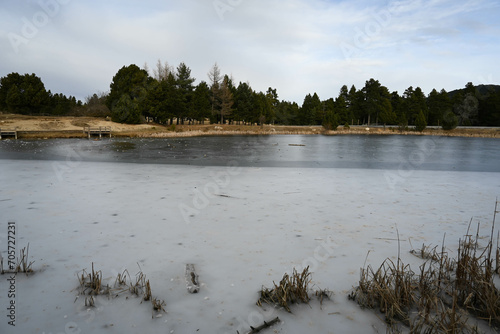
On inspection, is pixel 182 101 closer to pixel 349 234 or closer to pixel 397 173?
pixel 397 173

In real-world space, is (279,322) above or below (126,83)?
below

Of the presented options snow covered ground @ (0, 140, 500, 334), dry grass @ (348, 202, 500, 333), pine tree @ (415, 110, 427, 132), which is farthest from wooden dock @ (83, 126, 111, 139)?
pine tree @ (415, 110, 427, 132)

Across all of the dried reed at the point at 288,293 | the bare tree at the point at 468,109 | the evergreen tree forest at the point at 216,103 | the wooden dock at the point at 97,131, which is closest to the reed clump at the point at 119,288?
the dried reed at the point at 288,293

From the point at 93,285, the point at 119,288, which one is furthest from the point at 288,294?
the point at 93,285

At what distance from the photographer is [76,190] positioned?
739 centimetres

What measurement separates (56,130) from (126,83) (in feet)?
51.5

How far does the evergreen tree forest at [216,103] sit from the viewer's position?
157 feet

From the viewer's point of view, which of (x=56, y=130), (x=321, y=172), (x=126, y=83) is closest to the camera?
(x=321, y=172)

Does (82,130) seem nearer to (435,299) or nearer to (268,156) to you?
(268,156)

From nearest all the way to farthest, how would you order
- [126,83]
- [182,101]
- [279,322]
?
[279,322] < [126,83] < [182,101]

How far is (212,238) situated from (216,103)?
195 ft

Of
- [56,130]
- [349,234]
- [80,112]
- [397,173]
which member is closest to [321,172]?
[397,173]

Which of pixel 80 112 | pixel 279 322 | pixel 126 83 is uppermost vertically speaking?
pixel 126 83

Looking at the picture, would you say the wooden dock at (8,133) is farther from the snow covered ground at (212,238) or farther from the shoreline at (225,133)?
the snow covered ground at (212,238)
